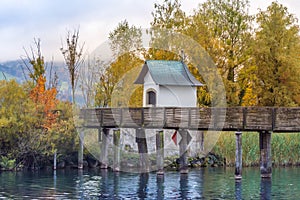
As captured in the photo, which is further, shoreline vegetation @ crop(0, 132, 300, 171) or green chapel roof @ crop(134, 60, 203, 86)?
shoreline vegetation @ crop(0, 132, 300, 171)

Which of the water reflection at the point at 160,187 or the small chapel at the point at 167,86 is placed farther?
the small chapel at the point at 167,86

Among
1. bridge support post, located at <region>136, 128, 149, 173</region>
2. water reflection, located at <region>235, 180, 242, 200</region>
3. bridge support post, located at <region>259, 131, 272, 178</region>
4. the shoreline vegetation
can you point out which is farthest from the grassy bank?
water reflection, located at <region>235, 180, 242, 200</region>

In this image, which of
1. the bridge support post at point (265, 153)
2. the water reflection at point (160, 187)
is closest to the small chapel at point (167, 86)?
the water reflection at point (160, 187)

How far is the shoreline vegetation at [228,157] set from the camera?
1778 inches

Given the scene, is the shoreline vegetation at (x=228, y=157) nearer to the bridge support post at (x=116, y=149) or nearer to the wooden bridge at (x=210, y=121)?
the bridge support post at (x=116, y=149)

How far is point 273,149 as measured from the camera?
154ft

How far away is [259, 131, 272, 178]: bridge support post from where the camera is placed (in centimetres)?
3572

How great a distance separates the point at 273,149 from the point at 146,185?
15040mm

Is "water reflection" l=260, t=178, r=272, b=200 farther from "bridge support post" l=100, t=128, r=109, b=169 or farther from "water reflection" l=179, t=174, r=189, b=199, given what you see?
"bridge support post" l=100, t=128, r=109, b=169

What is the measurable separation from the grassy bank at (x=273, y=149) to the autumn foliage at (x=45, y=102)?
39.9ft

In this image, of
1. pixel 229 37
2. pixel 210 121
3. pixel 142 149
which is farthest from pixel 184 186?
pixel 229 37

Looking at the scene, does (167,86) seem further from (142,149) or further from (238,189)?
(238,189)

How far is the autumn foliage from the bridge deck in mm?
3636

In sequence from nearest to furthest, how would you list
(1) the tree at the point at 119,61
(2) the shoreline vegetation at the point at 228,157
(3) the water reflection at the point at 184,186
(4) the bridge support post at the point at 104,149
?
1. (3) the water reflection at the point at 184,186
2. (4) the bridge support post at the point at 104,149
3. (2) the shoreline vegetation at the point at 228,157
4. (1) the tree at the point at 119,61
